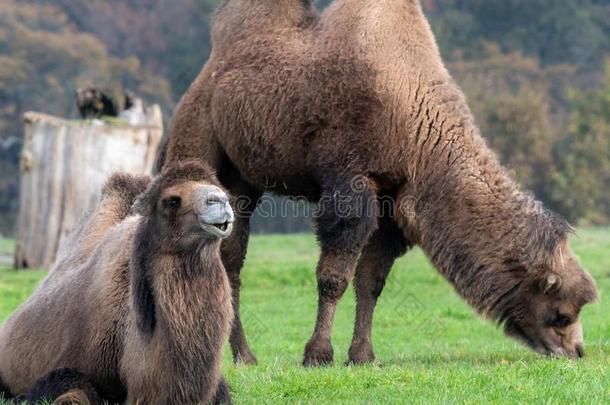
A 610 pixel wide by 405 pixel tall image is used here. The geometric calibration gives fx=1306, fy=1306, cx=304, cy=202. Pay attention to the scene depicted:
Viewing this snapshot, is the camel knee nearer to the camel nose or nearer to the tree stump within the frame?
the camel nose

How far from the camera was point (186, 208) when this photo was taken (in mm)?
6652

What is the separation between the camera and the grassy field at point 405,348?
25.0ft

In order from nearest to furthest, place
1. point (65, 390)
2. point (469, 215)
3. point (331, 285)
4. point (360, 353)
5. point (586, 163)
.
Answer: point (65, 390)
point (469, 215)
point (331, 285)
point (360, 353)
point (586, 163)

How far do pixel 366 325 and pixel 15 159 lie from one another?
113 feet

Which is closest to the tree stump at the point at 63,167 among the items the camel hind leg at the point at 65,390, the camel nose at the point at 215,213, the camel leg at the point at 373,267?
the camel leg at the point at 373,267

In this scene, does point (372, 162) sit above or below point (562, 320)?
above

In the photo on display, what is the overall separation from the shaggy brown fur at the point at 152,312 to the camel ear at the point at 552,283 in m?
3.13

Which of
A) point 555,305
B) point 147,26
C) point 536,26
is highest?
point 536,26

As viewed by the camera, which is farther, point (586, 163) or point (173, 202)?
point (586, 163)

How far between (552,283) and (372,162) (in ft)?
5.20

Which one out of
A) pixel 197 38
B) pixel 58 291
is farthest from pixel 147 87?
pixel 58 291

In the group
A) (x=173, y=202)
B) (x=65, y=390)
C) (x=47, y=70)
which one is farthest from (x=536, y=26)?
(x=65, y=390)

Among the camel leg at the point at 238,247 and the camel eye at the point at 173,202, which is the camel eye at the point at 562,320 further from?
the camel eye at the point at 173,202

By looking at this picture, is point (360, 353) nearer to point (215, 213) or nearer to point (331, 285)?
point (331, 285)
